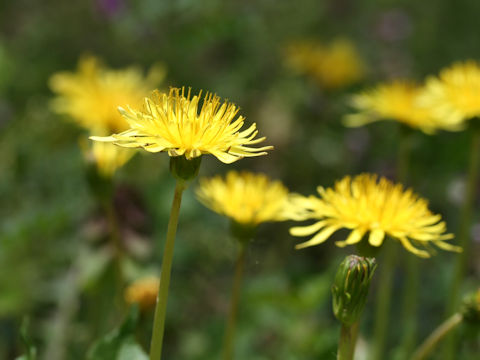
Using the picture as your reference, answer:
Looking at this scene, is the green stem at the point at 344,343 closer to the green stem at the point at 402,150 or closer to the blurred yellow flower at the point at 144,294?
the blurred yellow flower at the point at 144,294

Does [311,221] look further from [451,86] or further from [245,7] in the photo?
[245,7]

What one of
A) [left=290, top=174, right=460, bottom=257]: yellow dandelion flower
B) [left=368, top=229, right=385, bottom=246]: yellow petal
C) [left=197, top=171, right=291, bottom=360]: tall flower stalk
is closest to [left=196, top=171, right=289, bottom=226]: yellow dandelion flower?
[left=197, top=171, right=291, bottom=360]: tall flower stalk

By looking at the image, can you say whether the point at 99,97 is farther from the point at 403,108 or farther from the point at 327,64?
the point at 327,64

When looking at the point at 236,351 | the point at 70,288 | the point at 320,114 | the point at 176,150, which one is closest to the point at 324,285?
the point at 236,351

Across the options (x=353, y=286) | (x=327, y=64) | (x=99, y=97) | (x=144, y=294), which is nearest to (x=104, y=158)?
(x=144, y=294)

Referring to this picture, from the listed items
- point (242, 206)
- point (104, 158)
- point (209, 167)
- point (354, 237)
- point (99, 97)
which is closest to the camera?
point (354, 237)

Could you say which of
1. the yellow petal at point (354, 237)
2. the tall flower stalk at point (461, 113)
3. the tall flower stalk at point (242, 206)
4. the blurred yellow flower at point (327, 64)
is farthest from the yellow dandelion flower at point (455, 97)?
the blurred yellow flower at point (327, 64)

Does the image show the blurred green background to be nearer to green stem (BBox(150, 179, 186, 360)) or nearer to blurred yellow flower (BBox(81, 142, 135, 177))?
blurred yellow flower (BBox(81, 142, 135, 177))
